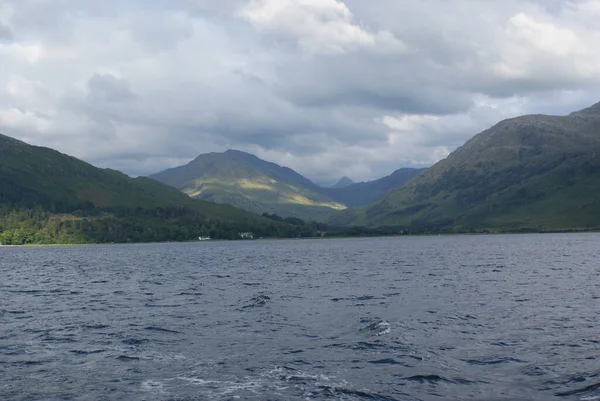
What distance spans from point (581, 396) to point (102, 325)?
46.6m

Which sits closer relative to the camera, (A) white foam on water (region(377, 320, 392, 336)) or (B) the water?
(B) the water

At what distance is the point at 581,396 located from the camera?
3397 cm

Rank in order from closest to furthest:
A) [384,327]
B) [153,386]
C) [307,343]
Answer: [153,386] → [307,343] → [384,327]

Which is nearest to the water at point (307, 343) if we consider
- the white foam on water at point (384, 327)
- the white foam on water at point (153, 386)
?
the white foam on water at point (153, 386)

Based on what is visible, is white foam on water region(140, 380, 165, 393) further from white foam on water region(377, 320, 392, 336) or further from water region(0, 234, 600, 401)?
white foam on water region(377, 320, 392, 336)

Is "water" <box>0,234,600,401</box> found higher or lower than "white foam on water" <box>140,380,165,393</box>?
higher

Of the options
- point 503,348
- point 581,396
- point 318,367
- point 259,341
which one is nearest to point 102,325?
point 259,341

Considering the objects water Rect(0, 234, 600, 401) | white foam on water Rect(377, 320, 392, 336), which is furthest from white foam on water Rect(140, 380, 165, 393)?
white foam on water Rect(377, 320, 392, 336)

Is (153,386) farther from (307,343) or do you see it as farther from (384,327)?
(384,327)

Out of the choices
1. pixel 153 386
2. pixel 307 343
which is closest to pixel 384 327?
pixel 307 343

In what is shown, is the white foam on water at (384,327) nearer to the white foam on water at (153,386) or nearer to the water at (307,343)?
the water at (307,343)

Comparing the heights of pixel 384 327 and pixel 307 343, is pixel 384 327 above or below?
above

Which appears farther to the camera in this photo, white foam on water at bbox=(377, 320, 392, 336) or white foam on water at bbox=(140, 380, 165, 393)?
white foam on water at bbox=(377, 320, 392, 336)

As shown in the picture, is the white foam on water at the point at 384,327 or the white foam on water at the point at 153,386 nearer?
the white foam on water at the point at 153,386
